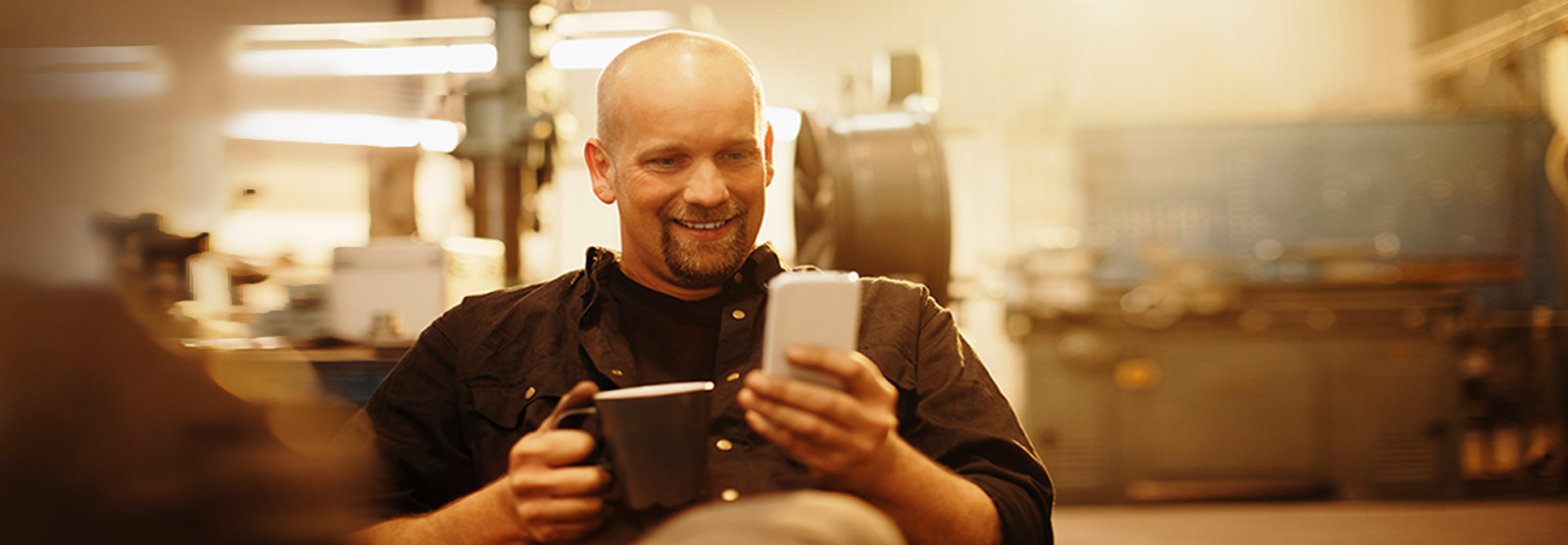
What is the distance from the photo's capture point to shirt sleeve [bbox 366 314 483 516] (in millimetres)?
1362

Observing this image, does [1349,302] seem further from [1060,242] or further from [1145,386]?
[1060,242]

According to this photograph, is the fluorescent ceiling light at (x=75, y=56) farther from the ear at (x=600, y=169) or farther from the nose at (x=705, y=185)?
the ear at (x=600, y=169)

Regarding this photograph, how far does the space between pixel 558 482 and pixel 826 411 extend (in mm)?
292

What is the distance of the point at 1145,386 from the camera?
16.2ft

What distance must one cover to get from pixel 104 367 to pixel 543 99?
307cm

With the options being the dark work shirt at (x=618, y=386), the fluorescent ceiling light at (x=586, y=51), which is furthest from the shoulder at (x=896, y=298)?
the fluorescent ceiling light at (x=586, y=51)

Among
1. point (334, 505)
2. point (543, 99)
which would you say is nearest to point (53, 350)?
point (334, 505)

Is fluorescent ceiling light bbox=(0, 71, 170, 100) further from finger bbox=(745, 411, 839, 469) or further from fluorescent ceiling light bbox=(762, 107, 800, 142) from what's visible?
fluorescent ceiling light bbox=(762, 107, 800, 142)

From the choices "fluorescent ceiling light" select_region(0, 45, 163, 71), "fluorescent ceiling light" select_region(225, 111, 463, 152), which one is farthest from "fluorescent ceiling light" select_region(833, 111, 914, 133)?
"fluorescent ceiling light" select_region(225, 111, 463, 152)

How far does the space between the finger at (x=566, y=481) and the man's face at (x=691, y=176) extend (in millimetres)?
464

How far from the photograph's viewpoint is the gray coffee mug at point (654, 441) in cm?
99

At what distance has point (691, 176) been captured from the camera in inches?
54.9

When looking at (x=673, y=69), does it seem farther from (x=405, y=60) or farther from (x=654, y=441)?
(x=405, y=60)

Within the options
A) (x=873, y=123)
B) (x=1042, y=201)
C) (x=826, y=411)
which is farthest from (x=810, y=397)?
(x=1042, y=201)
